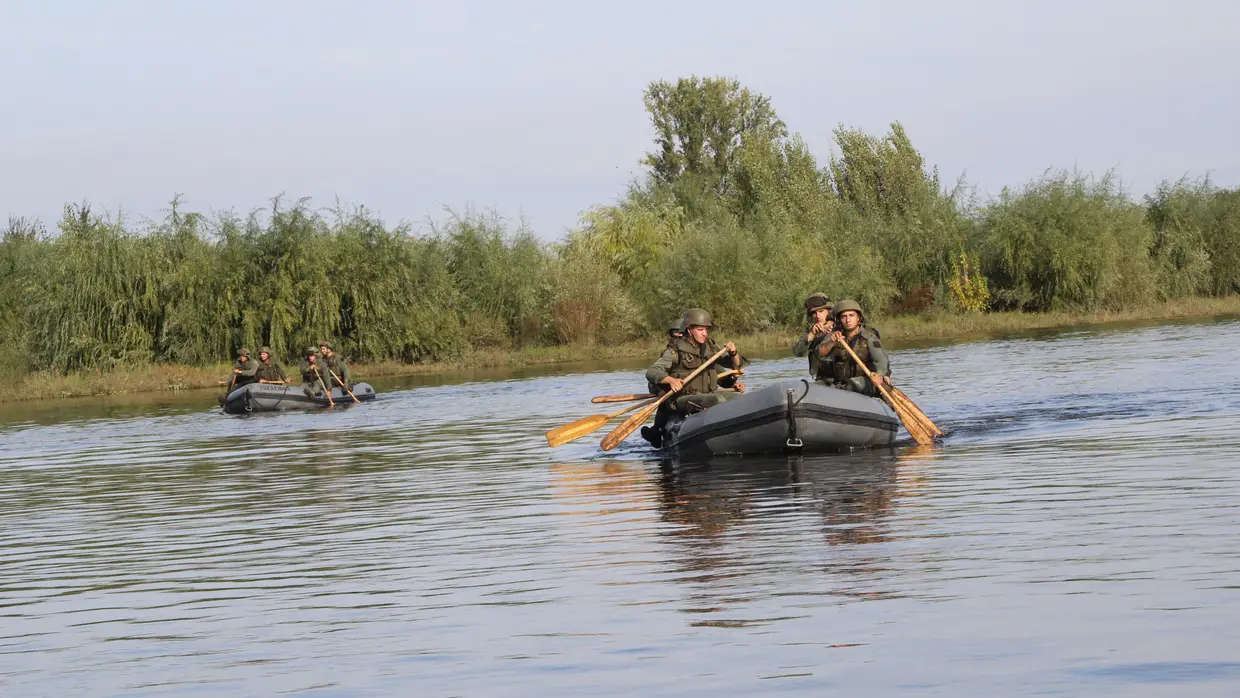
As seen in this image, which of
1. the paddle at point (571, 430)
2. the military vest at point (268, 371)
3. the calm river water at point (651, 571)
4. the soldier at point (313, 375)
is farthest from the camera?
the military vest at point (268, 371)

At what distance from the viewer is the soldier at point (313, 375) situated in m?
28.6

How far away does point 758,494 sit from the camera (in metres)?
11.6

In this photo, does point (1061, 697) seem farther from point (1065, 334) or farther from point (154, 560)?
point (1065, 334)

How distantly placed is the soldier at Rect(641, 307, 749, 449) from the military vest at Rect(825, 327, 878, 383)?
1004 millimetres

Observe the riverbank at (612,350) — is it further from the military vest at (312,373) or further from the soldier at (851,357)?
the soldier at (851,357)

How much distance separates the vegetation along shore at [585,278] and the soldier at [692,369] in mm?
28025

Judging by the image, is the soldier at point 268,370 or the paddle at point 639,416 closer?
the paddle at point 639,416

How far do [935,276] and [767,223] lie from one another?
5.73 meters

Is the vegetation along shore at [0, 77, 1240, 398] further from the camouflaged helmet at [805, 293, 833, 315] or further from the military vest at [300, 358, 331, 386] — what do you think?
the camouflaged helmet at [805, 293, 833, 315]

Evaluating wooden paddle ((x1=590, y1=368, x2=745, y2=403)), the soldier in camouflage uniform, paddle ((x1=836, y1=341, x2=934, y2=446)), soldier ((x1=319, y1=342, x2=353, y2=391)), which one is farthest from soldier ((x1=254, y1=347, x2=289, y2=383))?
paddle ((x1=836, y1=341, x2=934, y2=446))

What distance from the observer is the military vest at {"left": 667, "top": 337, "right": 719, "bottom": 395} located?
52.5ft

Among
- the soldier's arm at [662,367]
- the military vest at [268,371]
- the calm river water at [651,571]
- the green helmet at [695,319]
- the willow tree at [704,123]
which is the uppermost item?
the willow tree at [704,123]

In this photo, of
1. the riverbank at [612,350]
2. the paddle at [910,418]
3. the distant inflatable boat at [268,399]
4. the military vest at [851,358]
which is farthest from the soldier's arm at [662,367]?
the riverbank at [612,350]

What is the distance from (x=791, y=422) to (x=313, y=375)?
16438 mm
